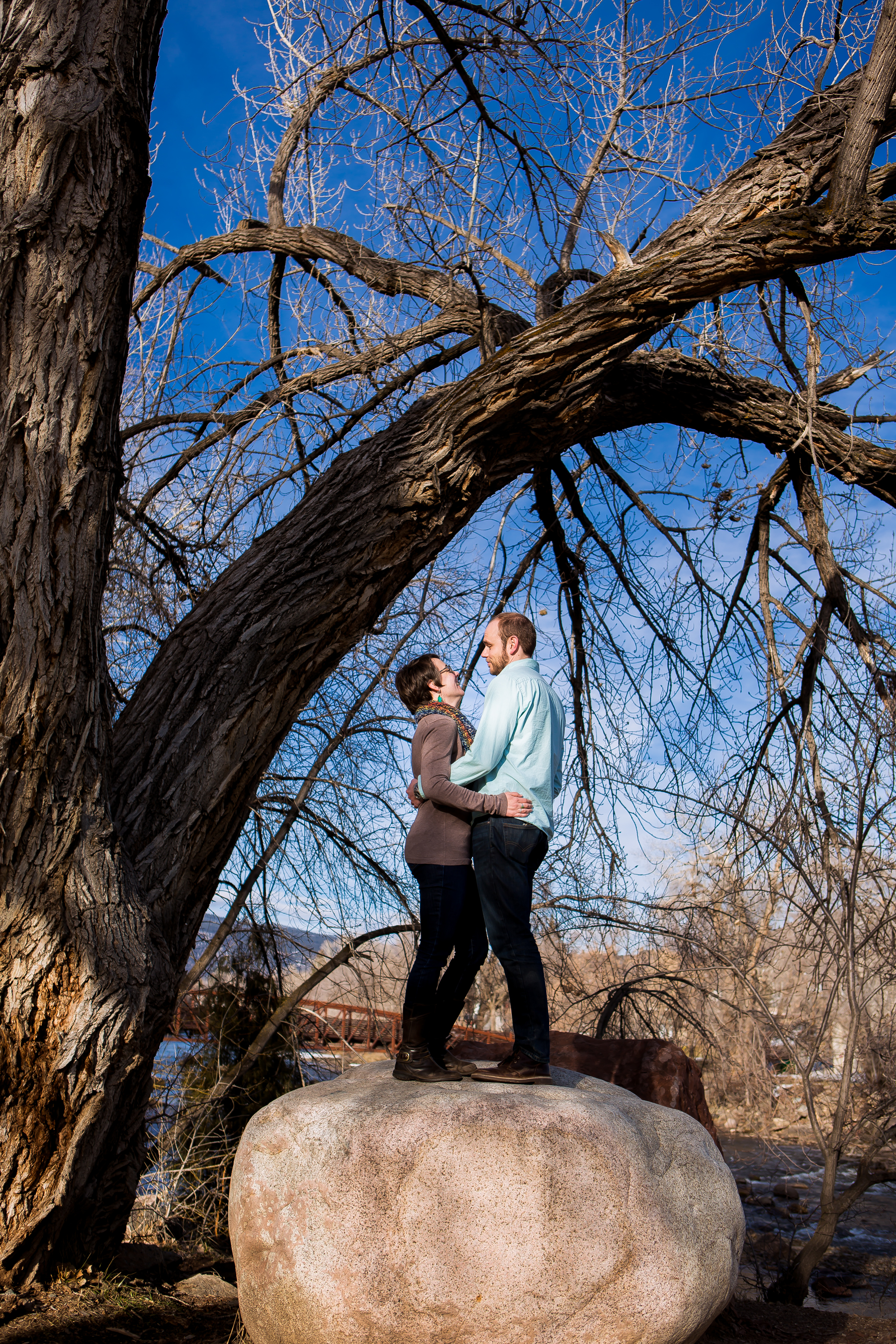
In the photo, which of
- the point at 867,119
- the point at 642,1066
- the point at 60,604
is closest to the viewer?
the point at 60,604

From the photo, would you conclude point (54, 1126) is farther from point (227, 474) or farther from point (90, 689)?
point (227, 474)

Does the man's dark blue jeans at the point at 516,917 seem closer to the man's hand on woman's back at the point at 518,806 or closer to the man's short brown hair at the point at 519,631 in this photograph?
the man's hand on woman's back at the point at 518,806

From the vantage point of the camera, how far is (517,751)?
3.35 metres

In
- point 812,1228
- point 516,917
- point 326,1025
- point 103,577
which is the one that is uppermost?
point 103,577

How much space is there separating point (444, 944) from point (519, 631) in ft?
3.82

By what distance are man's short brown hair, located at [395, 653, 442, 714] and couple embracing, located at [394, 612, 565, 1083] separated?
86 mm

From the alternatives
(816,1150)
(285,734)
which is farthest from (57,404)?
(816,1150)

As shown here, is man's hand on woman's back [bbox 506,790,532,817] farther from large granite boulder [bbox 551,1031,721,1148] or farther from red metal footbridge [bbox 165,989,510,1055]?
red metal footbridge [bbox 165,989,510,1055]

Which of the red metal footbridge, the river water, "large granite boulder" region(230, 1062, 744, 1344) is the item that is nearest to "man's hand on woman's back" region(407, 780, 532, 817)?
"large granite boulder" region(230, 1062, 744, 1344)

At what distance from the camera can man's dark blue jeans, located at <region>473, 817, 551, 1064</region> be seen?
3.22 meters

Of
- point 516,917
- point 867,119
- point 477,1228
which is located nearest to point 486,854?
point 516,917

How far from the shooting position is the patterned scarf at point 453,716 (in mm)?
3521

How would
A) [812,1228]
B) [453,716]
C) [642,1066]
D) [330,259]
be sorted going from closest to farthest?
[453,716]
[642,1066]
[330,259]
[812,1228]

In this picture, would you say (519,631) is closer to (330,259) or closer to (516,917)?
(516,917)
